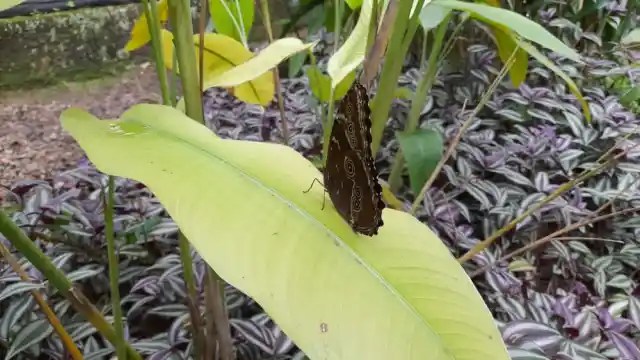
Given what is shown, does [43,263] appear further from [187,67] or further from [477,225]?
[477,225]

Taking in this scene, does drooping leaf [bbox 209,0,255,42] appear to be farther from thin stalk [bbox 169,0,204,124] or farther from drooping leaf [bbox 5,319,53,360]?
drooping leaf [bbox 5,319,53,360]

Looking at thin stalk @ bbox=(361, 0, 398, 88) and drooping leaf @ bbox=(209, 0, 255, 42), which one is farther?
drooping leaf @ bbox=(209, 0, 255, 42)

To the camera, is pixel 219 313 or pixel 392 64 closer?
pixel 219 313

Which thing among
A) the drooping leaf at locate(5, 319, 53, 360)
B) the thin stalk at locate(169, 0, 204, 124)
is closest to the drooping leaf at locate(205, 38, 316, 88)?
the thin stalk at locate(169, 0, 204, 124)

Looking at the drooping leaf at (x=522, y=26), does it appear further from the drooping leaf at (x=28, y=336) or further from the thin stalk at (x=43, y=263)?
the drooping leaf at (x=28, y=336)

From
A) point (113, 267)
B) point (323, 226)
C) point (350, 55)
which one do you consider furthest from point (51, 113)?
point (323, 226)
